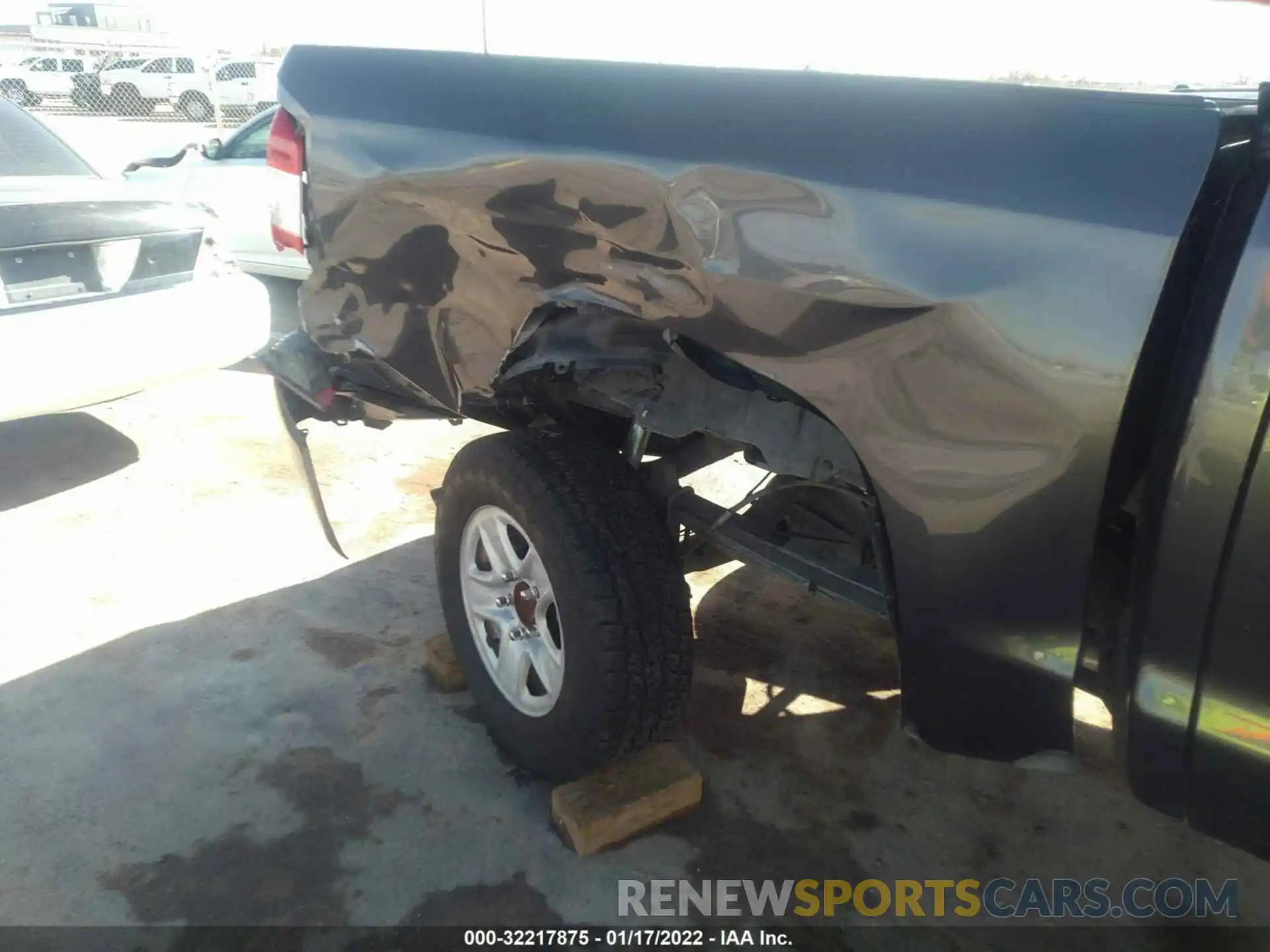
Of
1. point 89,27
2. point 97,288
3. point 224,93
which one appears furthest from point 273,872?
point 89,27

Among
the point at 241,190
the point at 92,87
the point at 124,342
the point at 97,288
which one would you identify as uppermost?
the point at 97,288

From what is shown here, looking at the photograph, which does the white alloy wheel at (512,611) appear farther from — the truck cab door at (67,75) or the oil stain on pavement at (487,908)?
the truck cab door at (67,75)

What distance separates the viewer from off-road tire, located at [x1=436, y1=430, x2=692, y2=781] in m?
2.13

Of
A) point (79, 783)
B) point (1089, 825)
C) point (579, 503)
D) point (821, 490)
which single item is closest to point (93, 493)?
point (79, 783)

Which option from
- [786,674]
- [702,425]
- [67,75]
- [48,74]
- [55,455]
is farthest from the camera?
[67,75]

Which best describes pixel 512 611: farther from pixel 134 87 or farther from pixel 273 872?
pixel 134 87

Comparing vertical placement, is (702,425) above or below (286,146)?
below

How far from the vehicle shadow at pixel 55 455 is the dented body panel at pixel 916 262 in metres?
2.97

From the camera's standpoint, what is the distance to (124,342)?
3971mm

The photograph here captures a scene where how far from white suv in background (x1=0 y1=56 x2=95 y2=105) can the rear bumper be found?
16.4m

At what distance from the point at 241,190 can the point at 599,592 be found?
236 inches

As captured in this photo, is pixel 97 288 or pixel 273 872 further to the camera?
pixel 97 288

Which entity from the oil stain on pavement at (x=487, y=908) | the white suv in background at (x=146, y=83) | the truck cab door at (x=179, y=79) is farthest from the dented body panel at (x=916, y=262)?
the truck cab door at (x=179, y=79)

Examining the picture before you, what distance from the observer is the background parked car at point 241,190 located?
689 centimetres
